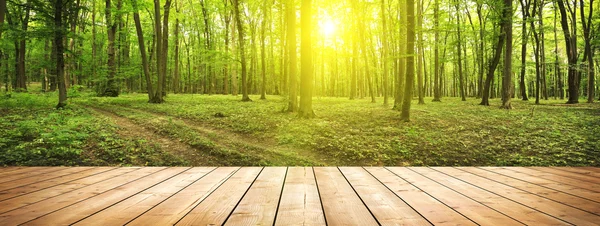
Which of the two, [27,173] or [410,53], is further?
[410,53]

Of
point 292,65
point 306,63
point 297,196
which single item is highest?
point 292,65

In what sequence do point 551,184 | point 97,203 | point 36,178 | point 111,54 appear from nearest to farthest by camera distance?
1. point 97,203
2. point 551,184
3. point 36,178
4. point 111,54

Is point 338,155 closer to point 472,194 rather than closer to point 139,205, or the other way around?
point 472,194

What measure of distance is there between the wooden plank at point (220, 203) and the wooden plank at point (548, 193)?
2.46 m

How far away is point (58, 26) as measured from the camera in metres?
10.2

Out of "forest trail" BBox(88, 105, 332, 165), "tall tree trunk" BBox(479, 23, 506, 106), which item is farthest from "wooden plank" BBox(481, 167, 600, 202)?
"tall tree trunk" BBox(479, 23, 506, 106)

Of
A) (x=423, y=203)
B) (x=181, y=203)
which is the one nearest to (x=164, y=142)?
(x=181, y=203)

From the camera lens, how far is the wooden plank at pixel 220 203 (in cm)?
172

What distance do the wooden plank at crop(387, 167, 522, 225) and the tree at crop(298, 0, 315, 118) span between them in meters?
7.75

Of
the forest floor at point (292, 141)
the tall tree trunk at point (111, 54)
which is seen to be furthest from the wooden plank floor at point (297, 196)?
the tall tree trunk at point (111, 54)

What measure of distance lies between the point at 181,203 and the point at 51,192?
1.22 meters

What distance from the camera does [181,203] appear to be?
206cm

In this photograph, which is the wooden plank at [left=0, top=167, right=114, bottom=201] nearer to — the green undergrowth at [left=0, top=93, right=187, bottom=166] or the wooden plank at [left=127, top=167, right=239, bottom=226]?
the wooden plank at [left=127, top=167, right=239, bottom=226]

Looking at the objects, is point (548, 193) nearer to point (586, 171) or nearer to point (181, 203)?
point (586, 171)
